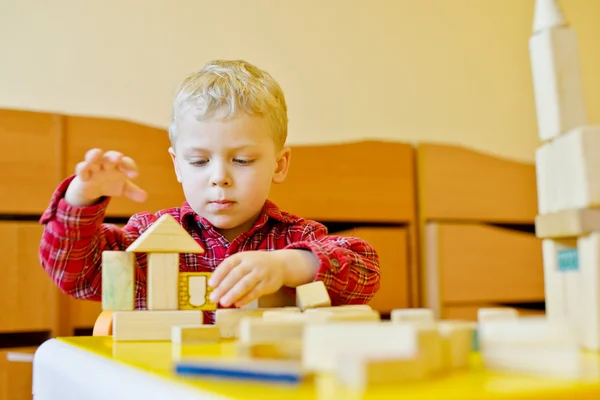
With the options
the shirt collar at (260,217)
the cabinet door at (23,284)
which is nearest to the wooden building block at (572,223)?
the shirt collar at (260,217)

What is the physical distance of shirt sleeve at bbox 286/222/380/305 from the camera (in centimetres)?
87

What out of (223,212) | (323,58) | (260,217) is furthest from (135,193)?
(323,58)

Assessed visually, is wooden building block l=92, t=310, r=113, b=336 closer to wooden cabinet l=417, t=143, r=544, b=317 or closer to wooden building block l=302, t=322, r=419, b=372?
wooden building block l=302, t=322, r=419, b=372

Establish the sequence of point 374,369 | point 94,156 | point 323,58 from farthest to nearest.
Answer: point 323,58, point 94,156, point 374,369

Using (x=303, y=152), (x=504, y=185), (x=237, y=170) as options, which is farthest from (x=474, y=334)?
(x=504, y=185)

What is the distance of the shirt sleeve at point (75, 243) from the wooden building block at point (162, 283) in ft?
0.66

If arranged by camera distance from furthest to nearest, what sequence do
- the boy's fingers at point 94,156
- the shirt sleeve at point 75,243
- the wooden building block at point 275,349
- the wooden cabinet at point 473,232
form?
the wooden cabinet at point 473,232 → the shirt sleeve at point 75,243 → the boy's fingers at point 94,156 → the wooden building block at point 275,349

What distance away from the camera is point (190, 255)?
1.05 m

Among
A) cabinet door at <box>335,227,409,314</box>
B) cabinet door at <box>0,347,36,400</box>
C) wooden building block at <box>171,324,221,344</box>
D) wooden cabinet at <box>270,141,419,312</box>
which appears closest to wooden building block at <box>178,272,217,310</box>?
wooden building block at <box>171,324,221,344</box>

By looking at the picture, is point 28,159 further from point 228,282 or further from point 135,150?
point 228,282

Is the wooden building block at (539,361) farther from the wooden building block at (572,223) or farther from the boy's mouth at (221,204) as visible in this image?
the boy's mouth at (221,204)

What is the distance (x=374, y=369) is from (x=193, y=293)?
16.7 inches

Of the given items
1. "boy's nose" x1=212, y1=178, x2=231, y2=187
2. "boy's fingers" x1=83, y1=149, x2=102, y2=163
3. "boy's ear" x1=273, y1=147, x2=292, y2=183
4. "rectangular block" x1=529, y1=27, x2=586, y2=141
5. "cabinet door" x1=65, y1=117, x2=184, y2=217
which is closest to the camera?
"rectangular block" x1=529, y1=27, x2=586, y2=141

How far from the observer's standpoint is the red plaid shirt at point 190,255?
0.87 m
